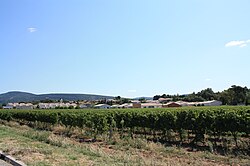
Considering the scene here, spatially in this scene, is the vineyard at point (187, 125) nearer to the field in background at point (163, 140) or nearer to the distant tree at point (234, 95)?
the field in background at point (163, 140)

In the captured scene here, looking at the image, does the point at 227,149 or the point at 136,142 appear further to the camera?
the point at 136,142

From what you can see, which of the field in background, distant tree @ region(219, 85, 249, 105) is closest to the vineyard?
the field in background

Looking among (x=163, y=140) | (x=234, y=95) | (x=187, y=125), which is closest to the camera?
(x=187, y=125)

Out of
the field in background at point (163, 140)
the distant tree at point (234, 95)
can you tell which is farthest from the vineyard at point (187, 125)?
the distant tree at point (234, 95)

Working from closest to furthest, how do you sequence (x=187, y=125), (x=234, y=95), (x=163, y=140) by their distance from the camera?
1. (x=187, y=125)
2. (x=163, y=140)
3. (x=234, y=95)

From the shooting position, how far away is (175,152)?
11922mm

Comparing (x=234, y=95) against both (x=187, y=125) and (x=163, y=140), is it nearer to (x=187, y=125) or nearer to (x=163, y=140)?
(x=163, y=140)

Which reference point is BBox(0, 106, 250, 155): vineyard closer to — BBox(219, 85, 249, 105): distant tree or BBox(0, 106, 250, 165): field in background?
BBox(0, 106, 250, 165): field in background

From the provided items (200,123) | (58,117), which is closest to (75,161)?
(200,123)

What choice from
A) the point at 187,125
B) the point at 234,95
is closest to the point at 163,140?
the point at 187,125

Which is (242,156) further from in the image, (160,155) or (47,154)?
(47,154)

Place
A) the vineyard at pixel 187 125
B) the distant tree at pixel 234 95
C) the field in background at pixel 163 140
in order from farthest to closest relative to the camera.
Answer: the distant tree at pixel 234 95, the vineyard at pixel 187 125, the field in background at pixel 163 140

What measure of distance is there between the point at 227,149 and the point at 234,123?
4.50 feet

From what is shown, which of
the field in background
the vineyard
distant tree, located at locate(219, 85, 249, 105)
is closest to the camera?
the field in background
